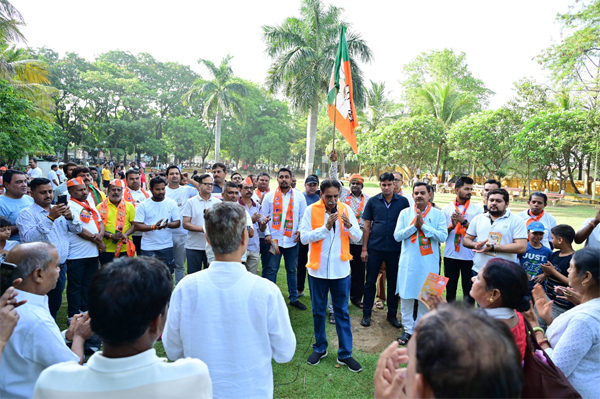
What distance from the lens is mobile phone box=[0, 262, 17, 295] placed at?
6.36 ft

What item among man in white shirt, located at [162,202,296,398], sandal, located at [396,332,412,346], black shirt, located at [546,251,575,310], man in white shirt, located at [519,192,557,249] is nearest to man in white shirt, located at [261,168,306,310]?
sandal, located at [396,332,412,346]

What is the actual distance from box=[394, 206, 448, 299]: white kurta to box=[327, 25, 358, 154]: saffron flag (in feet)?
8.66

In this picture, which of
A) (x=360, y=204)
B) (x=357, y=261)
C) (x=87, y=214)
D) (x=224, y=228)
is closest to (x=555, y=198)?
(x=360, y=204)

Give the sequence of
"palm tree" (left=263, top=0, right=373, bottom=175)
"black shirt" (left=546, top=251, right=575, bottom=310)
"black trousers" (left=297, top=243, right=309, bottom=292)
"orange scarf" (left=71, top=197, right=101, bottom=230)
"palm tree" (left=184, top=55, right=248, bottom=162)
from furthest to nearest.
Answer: "palm tree" (left=184, top=55, right=248, bottom=162) < "palm tree" (left=263, top=0, right=373, bottom=175) < "black trousers" (left=297, top=243, right=309, bottom=292) < "orange scarf" (left=71, top=197, right=101, bottom=230) < "black shirt" (left=546, top=251, right=575, bottom=310)

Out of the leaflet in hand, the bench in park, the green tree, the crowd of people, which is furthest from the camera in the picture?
the bench in park

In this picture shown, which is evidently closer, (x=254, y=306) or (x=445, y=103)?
(x=254, y=306)

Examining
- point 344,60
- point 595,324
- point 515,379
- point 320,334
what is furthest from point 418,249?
point 344,60

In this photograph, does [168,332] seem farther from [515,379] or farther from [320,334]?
[320,334]

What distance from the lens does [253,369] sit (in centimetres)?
191

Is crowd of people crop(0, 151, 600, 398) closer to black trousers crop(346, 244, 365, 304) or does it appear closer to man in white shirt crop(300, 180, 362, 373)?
man in white shirt crop(300, 180, 362, 373)

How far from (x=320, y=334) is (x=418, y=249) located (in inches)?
65.3

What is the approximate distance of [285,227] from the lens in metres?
5.63

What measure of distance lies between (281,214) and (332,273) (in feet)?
6.65

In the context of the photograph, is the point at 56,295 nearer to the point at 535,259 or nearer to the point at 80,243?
the point at 80,243
